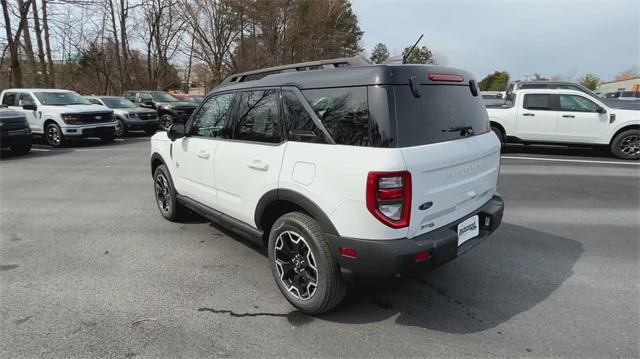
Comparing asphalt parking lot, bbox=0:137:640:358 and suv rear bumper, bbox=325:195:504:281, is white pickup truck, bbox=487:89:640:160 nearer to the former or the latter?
asphalt parking lot, bbox=0:137:640:358

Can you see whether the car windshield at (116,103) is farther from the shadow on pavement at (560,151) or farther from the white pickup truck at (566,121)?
the shadow on pavement at (560,151)

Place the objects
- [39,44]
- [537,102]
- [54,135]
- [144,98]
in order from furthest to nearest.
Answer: [39,44], [144,98], [54,135], [537,102]

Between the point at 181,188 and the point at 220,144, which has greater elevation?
the point at 220,144

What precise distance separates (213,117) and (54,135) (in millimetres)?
11427

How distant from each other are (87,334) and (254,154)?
177 centimetres

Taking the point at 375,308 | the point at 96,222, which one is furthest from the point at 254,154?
the point at 96,222

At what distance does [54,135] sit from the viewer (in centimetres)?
1254

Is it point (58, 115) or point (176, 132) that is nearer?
point (176, 132)

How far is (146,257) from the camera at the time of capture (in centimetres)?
402

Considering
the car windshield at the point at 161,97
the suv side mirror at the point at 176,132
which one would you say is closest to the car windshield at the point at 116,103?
the car windshield at the point at 161,97

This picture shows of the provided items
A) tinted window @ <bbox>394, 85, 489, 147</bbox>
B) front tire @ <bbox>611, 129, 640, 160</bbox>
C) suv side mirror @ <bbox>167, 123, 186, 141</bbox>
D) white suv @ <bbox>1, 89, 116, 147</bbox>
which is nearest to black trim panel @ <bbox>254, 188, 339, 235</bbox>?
tinted window @ <bbox>394, 85, 489, 147</bbox>

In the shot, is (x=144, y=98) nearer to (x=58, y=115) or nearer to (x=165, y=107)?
(x=165, y=107)

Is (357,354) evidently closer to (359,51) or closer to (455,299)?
(455,299)

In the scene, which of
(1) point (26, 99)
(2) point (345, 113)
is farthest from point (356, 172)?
(1) point (26, 99)
